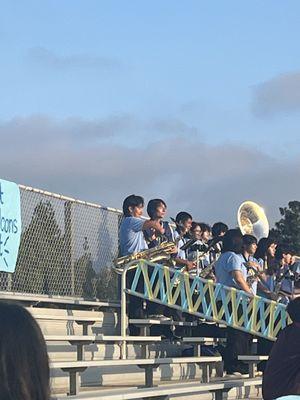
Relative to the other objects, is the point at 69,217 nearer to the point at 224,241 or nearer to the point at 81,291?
the point at 81,291

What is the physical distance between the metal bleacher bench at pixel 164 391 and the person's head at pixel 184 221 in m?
2.57

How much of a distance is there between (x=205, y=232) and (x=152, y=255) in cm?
164

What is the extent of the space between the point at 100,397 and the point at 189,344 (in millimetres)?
3735

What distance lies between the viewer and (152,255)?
1027 cm

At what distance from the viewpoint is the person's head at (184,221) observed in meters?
11.1

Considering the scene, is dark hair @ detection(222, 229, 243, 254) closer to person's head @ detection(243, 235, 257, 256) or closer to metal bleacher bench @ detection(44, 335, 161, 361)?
person's head @ detection(243, 235, 257, 256)

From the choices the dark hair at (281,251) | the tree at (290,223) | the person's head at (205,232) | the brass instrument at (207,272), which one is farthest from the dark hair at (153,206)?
the tree at (290,223)

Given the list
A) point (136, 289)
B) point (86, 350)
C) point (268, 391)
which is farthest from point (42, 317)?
point (268, 391)

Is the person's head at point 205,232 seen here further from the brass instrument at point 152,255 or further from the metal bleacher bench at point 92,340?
the metal bleacher bench at point 92,340

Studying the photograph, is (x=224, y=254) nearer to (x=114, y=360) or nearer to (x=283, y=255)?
(x=283, y=255)

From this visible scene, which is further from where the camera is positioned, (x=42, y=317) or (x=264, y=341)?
(x=264, y=341)

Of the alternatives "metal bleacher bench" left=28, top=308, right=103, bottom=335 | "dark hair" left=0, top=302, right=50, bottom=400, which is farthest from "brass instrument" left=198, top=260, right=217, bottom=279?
"dark hair" left=0, top=302, right=50, bottom=400

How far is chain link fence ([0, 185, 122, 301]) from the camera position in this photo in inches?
401

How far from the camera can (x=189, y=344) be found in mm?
9969
